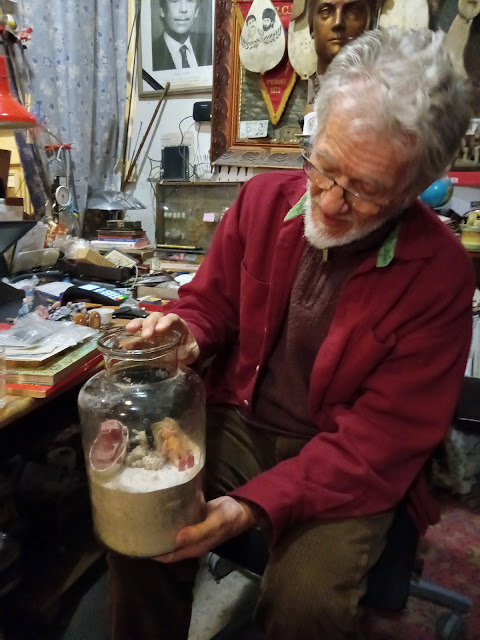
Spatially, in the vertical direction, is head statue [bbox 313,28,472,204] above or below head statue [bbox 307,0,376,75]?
below

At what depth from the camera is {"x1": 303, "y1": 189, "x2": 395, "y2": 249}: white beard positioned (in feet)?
2.84

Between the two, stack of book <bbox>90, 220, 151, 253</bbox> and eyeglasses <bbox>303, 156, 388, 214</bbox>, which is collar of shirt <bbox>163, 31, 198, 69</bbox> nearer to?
stack of book <bbox>90, 220, 151, 253</bbox>

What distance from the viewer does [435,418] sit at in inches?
33.1

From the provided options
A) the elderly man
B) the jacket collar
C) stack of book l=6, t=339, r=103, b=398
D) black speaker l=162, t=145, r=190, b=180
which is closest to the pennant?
black speaker l=162, t=145, r=190, b=180

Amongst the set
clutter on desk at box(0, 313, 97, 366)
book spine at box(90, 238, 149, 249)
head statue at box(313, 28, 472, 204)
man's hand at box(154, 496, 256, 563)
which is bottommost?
man's hand at box(154, 496, 256, 563)

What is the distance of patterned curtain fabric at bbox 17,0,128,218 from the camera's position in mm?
1958

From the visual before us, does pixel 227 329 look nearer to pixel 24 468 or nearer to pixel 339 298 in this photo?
pixel 339 298

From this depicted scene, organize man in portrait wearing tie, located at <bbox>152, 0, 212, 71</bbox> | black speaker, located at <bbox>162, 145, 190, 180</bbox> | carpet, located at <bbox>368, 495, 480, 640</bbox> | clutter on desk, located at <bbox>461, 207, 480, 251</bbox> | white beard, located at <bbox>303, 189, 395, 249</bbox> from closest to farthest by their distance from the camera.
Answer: white beard, located at <bbox>303, 189, 395, 249</bbox> < carpet, located at <bbox>368, 495, 480, 640</bbox> < clutter on desk, located at <bbox>461, 207, 480, 251</bbox> < man in portrait wearing tie, located at <bbox>152, 0, 212, 71</bbox> < black speaker, located at <bbox>162, 145, 190, 180</bbox>

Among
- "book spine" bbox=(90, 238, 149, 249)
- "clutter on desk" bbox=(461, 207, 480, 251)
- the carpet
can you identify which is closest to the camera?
the carpet

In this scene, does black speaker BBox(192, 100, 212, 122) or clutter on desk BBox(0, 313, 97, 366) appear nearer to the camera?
clutter on desk BBox(0, 313, 97, 366)

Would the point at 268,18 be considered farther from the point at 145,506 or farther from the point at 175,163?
the point at 145,506

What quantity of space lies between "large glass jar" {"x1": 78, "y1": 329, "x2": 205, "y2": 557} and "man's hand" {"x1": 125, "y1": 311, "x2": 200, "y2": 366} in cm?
2

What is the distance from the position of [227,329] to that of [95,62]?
5.38ft

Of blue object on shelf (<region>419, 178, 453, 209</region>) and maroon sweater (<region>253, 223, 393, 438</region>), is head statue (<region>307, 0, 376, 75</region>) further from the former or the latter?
maroon sweater (<region>253, 223, 393, 438</region>)
